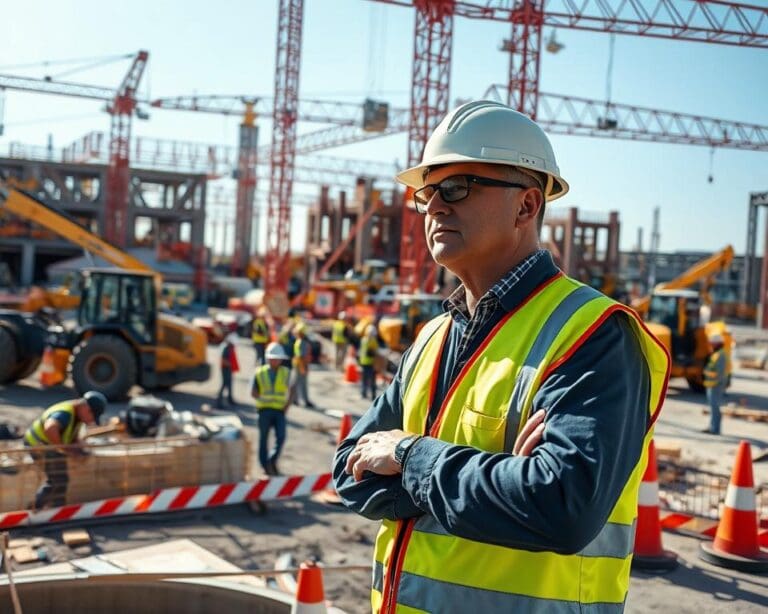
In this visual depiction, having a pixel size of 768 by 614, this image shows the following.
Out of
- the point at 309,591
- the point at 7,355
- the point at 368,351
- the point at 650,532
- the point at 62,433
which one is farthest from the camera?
the point at 368,351

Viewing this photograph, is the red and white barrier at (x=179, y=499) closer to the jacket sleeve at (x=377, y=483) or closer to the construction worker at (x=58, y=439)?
the construction worker at (x=58, y=439)

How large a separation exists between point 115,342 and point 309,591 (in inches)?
439

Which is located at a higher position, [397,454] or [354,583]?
[397,454]

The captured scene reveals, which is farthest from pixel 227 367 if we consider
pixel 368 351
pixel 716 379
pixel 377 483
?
pixel 377 483

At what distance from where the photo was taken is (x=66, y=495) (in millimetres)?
7449

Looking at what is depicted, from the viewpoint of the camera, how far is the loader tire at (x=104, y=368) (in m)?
13.9

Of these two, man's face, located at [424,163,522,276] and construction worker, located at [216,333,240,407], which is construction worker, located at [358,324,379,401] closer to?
construction worker, located at [216,333,240,407]

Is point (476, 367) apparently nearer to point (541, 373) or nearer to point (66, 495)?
point (541, 373)

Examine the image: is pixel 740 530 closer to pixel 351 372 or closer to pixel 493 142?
pixel 493 142

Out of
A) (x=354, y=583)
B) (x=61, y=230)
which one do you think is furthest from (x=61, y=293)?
(x=354, y=583)

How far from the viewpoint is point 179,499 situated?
7.51 meters

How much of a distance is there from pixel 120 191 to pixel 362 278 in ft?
78.2

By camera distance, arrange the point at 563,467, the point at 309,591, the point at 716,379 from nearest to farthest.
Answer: the point at 563,467, the point at 309,591, the point at 716,379

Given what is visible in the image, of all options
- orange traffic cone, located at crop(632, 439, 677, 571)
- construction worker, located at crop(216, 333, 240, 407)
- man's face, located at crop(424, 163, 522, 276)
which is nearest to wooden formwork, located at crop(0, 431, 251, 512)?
orange traffic cone, located at crop(632, 439, 677, 571)
